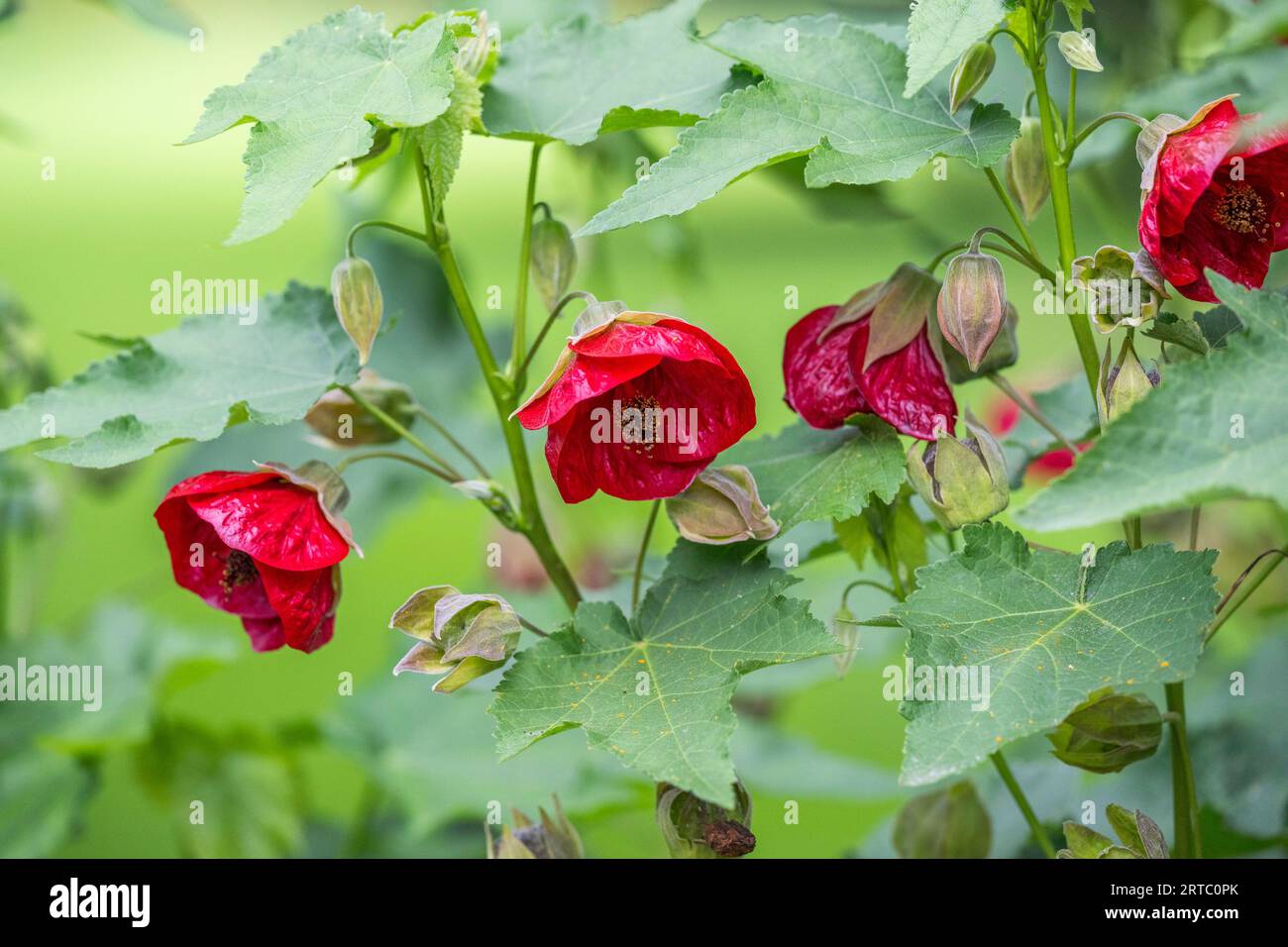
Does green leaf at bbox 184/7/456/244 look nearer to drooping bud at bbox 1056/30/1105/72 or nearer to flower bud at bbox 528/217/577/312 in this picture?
flower bud at bbox 528/217/577/312

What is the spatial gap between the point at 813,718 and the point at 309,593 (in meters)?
1.45

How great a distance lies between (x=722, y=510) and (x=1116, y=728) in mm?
199

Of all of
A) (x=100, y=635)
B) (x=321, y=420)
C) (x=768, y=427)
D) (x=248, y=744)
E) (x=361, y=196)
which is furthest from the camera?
(x=768, y=427)

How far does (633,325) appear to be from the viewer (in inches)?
21.6

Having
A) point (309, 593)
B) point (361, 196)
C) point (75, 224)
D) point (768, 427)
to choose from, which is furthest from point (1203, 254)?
point (75, 224)

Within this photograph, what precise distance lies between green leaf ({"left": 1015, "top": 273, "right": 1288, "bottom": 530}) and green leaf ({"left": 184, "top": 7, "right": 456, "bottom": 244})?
29 cm

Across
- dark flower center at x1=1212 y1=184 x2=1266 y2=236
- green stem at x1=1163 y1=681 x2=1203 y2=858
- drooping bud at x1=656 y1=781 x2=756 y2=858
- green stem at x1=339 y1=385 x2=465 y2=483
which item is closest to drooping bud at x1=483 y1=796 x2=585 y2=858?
drooping bud at x1=656 y1=781 x2=756 y2=858

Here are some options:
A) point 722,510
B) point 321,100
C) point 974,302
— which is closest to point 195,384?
point 321,100

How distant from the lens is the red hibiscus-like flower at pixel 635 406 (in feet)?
1.76

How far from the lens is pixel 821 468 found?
23.9 inches

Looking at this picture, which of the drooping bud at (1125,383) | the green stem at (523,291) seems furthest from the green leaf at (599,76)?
the drooping bud at (1125,383)

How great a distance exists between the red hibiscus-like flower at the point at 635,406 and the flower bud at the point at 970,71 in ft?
0.52

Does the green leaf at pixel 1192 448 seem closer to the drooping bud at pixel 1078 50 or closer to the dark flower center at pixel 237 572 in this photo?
the drooping bud at pixel 1078 50
